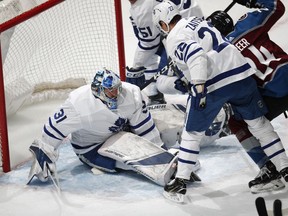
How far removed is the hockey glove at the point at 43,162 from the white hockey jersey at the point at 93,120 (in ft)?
0.15

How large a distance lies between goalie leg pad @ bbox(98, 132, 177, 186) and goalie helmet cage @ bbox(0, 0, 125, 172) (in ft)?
2.27

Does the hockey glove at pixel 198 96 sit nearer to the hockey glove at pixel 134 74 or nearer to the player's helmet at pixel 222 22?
the player's helmet at pixel 222 22

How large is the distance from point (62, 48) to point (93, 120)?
934mm

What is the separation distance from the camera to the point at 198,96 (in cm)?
336

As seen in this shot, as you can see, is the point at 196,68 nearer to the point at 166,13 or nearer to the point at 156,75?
the point at 166,13

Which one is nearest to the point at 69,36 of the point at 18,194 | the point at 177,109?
the point at 177,109

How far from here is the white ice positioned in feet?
11.6

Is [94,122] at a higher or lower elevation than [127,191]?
higher

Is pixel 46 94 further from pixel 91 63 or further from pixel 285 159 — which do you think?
pixel 285 159

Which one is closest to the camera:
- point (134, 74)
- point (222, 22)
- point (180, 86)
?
point (222, 22)

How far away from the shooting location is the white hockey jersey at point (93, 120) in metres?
3.80

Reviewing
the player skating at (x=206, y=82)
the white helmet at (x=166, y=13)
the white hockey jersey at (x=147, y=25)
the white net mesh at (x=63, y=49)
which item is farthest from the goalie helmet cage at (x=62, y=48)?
the player skating at (x=206, y=82)

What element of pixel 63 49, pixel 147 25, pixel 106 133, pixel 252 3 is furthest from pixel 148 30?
pixel 252 3

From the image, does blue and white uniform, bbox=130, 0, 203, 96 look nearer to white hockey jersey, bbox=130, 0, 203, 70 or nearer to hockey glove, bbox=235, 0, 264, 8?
white hockey jersey, bbox=130, 0, 203, 70
